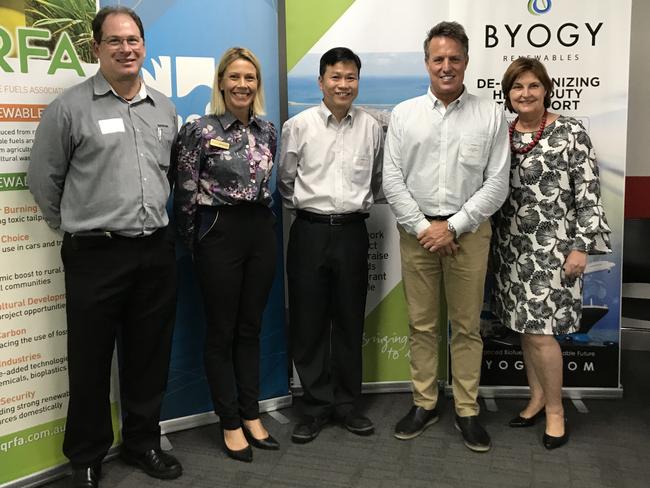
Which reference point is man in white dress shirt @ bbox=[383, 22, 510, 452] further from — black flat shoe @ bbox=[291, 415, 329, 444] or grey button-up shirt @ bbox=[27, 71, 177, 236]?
grey button-up shirt @ bbox=[27, 71, 177, 236]

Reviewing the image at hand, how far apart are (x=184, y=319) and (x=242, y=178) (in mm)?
796

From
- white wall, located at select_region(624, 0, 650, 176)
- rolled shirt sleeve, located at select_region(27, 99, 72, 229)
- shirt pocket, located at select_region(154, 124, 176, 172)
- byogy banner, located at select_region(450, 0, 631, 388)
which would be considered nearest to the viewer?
rolled shirt sleeve, located at select_region(27, 99, 72, 229)

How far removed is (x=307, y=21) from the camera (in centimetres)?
305

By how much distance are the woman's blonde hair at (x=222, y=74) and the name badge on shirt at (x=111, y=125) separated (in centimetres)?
42

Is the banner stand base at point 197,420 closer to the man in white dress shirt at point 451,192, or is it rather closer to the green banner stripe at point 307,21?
the man in white dress shirt at point 451,192

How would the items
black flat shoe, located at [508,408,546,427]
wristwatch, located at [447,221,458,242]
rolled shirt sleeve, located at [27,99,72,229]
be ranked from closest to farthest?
rolled shirt sleeve, located at [27,99,72,229], wristwatch, located at [447,221,458,242], black flat shoe, located at [508,408,546,427]

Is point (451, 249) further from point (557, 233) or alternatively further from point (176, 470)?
point (176, 470)

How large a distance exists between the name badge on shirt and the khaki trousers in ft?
4.16

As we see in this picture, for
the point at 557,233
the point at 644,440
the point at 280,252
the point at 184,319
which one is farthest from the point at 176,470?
the point at 644,440

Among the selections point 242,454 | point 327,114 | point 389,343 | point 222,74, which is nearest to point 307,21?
point 327,114

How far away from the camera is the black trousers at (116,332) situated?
2.23 metres

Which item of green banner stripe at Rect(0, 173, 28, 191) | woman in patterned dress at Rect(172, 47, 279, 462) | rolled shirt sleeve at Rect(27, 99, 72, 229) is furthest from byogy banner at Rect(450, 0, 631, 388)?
green banner stripe at Rect(0, 173, 28, 191)

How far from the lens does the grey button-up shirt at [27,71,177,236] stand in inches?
84.4

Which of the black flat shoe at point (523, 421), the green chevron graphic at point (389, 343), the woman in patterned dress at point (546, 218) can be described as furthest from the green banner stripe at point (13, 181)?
the black flat shoe at point (523, 421)
